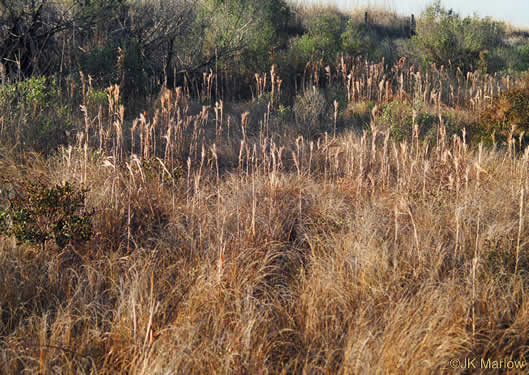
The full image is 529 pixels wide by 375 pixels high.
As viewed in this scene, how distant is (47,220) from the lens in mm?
2920

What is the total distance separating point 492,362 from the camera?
2.02 m

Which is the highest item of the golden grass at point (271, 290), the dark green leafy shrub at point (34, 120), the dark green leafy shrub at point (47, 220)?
the dark green leafy shrub at point (34, 120)

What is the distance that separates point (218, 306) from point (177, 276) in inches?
16.0

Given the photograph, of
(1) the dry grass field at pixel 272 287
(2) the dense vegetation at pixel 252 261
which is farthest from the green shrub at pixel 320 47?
(1) the dry grass field at pixel 272 287

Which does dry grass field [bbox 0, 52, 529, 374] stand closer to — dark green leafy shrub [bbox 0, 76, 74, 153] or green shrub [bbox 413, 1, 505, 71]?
dark green leafy shrub [bbox 0, 76, 74, 153]

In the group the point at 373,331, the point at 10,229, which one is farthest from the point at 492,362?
the point at 10,229

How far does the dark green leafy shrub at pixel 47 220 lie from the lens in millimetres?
2795

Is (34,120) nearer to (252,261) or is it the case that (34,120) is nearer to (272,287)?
(252,261)

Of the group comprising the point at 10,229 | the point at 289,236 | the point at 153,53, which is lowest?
the point at 289,236

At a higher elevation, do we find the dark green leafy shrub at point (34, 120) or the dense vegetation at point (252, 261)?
the dark green leafy shrub at point (34, 120)

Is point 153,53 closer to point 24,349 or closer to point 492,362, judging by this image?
point 24,349

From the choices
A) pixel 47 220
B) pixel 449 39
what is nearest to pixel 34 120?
pixel 47 220

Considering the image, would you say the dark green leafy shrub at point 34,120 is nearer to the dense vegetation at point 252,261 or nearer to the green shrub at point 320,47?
the dense vegetation at point 252,261

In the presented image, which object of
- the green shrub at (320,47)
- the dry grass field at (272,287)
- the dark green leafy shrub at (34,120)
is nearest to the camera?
the dry grass field at (272,287)
